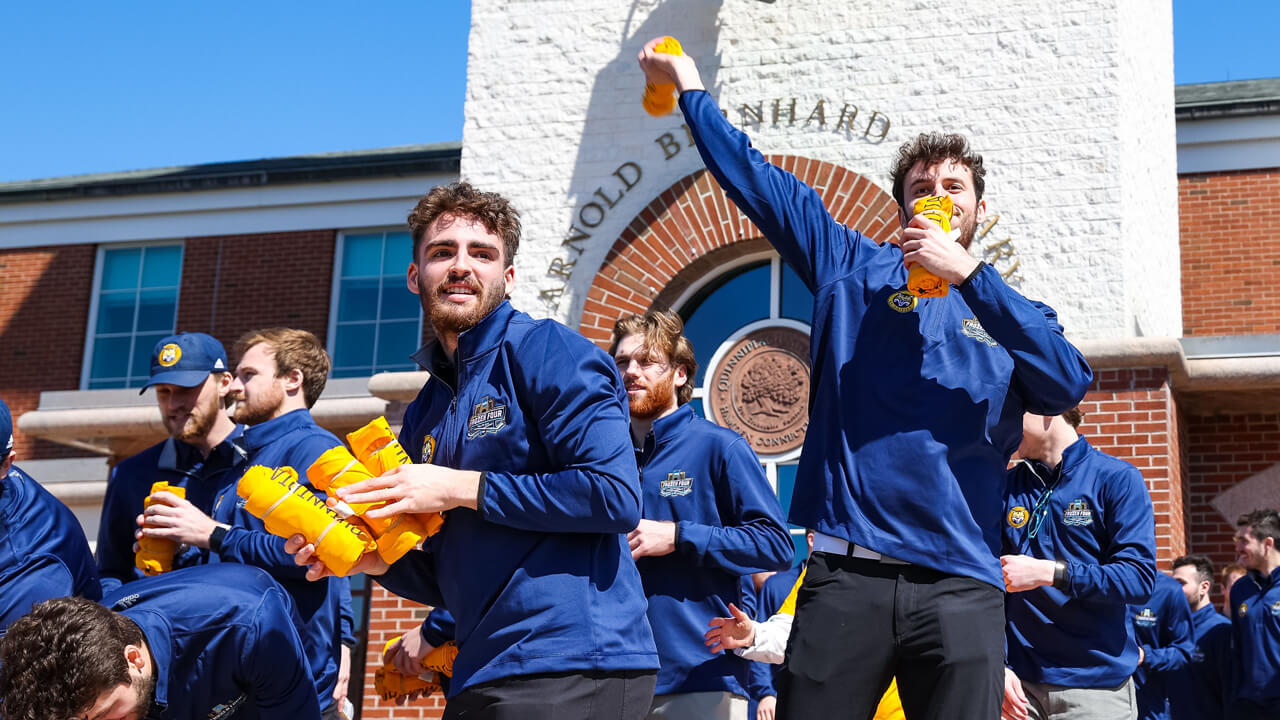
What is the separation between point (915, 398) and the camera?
3.41 meters

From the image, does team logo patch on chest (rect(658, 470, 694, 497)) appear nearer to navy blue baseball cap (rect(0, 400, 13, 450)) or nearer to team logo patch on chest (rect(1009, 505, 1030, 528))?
team logo patch on chest (rect(1009, 505, 1030, 528))

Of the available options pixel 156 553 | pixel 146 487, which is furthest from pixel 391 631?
pixel 156 553

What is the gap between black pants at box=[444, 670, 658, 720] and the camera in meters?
2.99

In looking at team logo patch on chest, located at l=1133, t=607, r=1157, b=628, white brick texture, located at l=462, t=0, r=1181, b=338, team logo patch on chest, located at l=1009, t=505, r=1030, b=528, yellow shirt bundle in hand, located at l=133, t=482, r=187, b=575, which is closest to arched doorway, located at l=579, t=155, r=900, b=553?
white brick texture, located at l=462, t=0, r=1181, b=338

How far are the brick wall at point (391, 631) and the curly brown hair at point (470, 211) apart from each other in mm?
7108

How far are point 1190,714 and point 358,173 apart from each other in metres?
9.82

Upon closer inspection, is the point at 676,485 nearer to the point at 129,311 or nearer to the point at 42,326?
the point at 129,311

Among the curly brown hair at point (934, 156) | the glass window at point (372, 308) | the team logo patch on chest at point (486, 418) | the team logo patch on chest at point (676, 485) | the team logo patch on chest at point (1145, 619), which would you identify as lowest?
the team logo patch on chest at point (1145, 619)

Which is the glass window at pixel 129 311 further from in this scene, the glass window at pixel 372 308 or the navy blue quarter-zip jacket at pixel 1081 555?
the navy blue quarter-zip jacket at pixel 1081 555

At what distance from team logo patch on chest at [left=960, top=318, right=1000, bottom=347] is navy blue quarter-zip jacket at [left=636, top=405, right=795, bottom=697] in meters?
1.58

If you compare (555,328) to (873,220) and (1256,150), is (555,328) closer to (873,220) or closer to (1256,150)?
(873,220)

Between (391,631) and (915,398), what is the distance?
762cm

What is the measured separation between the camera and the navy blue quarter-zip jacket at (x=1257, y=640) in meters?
8.60

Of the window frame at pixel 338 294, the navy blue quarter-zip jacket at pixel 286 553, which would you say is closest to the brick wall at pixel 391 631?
the window frame at pixel 338 294
